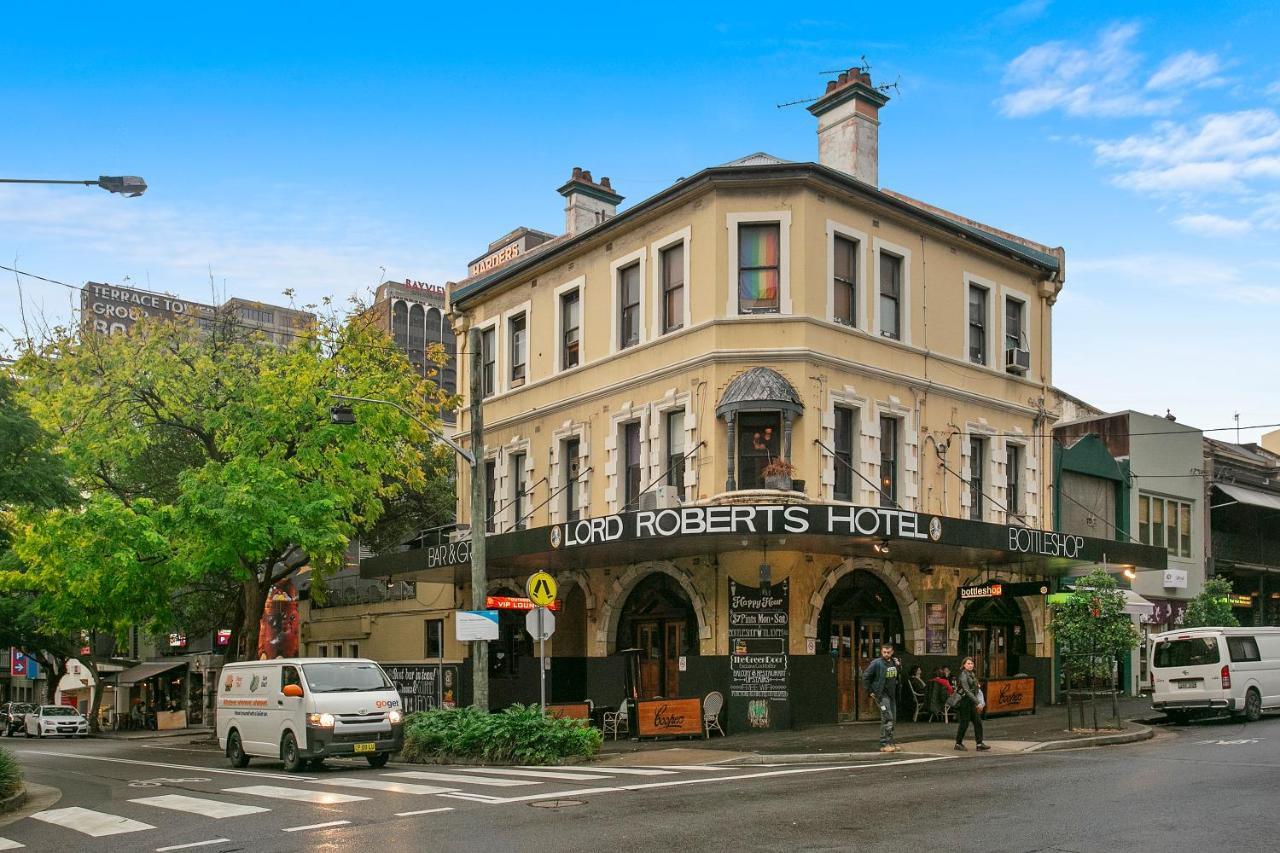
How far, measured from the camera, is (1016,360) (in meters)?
30.5

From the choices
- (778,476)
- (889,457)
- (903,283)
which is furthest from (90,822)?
(903,283)

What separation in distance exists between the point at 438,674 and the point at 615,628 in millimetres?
4137

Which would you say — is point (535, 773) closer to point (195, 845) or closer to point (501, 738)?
point (501, 738)

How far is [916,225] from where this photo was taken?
1123 inches

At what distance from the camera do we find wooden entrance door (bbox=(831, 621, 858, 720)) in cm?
2664

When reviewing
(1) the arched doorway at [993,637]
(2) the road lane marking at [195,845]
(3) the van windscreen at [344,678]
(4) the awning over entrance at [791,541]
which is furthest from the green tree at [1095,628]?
(2) the road lane marking at [195,845]

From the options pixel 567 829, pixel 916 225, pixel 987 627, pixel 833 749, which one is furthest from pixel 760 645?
pixel 567 829

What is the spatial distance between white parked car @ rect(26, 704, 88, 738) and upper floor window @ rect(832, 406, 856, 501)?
117 feet

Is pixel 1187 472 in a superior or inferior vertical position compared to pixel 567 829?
superior

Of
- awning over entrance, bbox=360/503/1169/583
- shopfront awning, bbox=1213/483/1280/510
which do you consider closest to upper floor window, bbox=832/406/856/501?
awning over entrance, bbox=360/503/1169/583

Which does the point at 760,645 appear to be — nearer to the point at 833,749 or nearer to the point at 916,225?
the point at 833,749

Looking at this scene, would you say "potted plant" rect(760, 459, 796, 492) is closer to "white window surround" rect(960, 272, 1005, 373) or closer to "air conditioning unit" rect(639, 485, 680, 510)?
"air conditioning unit" rect(639, 485, 680, 510)

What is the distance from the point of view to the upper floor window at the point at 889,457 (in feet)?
89.8

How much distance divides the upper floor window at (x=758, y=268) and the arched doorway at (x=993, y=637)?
8873mm
